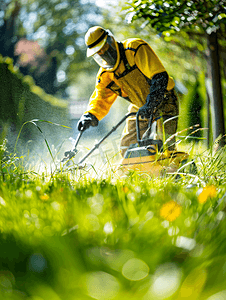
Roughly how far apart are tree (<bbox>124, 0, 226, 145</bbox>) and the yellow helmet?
1.26 feet

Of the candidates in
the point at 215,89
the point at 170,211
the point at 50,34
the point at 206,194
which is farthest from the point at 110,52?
the point at 170,211

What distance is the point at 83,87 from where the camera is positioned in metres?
2.46

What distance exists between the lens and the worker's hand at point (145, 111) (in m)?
1.99

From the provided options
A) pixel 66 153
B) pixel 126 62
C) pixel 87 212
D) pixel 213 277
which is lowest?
pixel 213 277

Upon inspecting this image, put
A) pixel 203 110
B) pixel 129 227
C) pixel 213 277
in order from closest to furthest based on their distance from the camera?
1. pixel 213 277
2. pixel 129 227
3. pixel 203 110

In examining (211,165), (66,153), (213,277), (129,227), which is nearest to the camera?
(213,277)

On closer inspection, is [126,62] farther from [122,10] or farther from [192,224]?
[192,224]

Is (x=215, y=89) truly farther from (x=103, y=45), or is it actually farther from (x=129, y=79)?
(x=103, y=45)

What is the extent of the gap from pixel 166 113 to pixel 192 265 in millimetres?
1884

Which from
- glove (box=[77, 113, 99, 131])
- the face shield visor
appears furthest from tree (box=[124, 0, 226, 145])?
glove (box=[77, 113, 99, 131])

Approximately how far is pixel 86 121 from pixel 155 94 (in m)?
0.62

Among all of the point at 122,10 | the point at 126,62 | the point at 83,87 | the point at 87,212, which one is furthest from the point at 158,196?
the point at 122,10

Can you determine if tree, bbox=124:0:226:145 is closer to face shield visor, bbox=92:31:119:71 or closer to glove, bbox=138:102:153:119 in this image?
face shield visor, bbox=92:31:119:71

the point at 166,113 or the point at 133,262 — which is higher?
the point at 166,113
